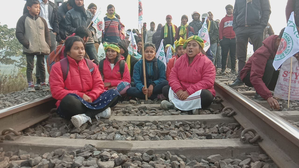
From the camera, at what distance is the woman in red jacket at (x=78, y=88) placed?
282cm

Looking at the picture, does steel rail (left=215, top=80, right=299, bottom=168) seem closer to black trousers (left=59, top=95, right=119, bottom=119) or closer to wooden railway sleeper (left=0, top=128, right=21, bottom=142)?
black trousers (left=59, top=95, right=119, bottom=119)

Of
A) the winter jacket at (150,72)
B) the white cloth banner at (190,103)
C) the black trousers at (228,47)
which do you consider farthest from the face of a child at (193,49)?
the black trousers at (228,47)

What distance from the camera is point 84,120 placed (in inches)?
104

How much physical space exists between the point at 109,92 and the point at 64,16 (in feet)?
11.7

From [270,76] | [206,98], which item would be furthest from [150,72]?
[270,76]

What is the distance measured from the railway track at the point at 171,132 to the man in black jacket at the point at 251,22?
7.75 ft

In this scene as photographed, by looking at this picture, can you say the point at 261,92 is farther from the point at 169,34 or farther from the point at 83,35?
the point at 169,34

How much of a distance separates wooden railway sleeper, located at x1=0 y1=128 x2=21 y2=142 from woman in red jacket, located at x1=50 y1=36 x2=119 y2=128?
0.64 m

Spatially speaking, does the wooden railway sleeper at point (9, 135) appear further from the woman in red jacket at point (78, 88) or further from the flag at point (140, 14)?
the flag at point (140, 14)

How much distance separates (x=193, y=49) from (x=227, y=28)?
4774 mm

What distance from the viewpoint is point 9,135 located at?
86.8 inches

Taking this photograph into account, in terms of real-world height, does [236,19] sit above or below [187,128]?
above

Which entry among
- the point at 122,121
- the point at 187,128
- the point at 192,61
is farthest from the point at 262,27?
the point at 122,121

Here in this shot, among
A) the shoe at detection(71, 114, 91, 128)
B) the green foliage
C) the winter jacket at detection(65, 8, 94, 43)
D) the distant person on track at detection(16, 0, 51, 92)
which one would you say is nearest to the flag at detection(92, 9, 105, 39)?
the winter jacket at detection(65, 8, 94, 43)
